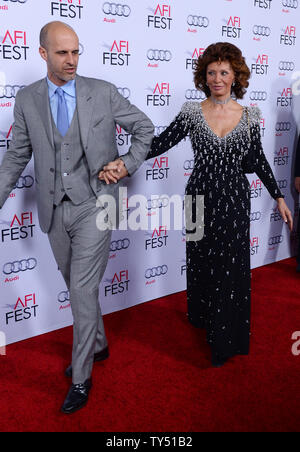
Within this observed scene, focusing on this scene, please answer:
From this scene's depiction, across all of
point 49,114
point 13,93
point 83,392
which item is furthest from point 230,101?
point 83,392

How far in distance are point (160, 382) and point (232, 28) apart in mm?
2761

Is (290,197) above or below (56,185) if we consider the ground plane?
below

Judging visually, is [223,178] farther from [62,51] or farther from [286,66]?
[286,66]

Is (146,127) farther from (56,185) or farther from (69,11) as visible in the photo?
(69,11)

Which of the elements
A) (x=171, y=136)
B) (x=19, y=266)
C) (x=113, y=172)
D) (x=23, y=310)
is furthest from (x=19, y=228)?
(x=171, y=136)

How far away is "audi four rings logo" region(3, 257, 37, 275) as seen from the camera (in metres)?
2.90

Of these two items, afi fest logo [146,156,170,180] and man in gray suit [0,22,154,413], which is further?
afi fest logo [146,156,170,180]

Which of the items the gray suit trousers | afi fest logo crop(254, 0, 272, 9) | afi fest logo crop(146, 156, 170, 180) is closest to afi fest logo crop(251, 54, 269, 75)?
afi fest logo crop(254, 0, 272, 9)

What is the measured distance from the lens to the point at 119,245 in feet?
11.2

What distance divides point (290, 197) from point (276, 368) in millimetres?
2314

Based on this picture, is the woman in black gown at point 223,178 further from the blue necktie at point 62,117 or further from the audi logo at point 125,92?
the audi logo at point 125,92

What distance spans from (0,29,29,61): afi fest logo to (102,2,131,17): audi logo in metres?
0.59

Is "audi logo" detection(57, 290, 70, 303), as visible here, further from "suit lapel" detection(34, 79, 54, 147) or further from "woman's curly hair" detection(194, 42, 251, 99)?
"woman's curly hair" detection(194, 42, 251, 99)
